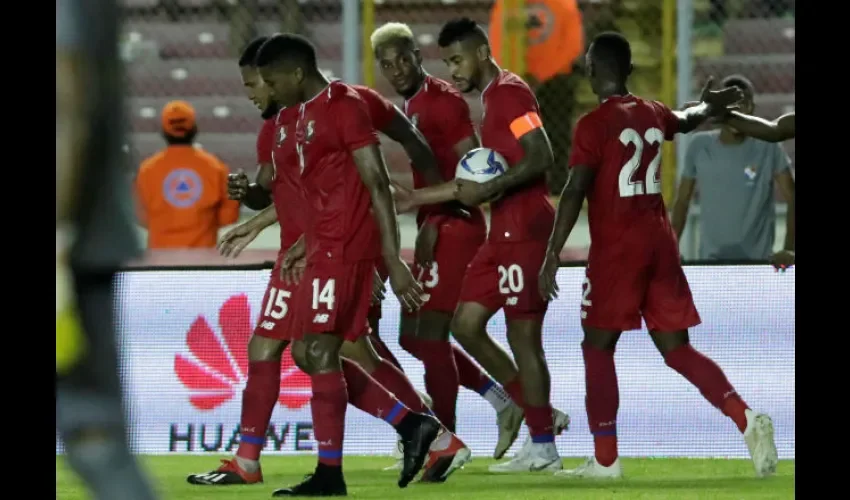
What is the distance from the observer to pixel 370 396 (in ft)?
23.9

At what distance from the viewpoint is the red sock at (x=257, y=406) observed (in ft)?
24.7

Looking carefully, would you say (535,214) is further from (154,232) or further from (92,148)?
(92,148)

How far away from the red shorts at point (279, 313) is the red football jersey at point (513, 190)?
973 mm

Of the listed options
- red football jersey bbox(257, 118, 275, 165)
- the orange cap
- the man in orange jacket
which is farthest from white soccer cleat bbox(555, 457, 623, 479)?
the orange cap

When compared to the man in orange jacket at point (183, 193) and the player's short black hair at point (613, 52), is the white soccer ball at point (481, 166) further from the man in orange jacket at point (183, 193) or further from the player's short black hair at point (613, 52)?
the man in orange jacket at point (183, 193)

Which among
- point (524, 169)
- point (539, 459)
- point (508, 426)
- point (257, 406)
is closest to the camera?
point (257, 406)

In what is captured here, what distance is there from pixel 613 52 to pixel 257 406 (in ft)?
7.03

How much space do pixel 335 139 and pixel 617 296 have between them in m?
1.43

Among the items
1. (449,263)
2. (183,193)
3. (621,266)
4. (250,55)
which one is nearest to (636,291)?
(621,266)

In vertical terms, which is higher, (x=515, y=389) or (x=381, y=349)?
(x=381, y=349)

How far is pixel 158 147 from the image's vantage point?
1220 centimetres

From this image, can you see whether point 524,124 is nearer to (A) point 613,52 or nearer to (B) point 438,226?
(A) point 613,52

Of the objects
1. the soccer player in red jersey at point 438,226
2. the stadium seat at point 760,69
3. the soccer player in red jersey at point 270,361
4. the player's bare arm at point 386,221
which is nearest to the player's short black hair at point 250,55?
the soccer player in red jersey at point 270,361
